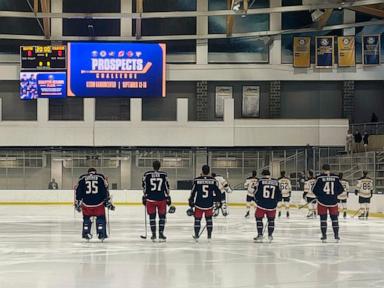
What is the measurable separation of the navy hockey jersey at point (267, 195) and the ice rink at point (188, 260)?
717mm

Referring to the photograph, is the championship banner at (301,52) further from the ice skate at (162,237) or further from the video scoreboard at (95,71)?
the ice skate at (162,237)

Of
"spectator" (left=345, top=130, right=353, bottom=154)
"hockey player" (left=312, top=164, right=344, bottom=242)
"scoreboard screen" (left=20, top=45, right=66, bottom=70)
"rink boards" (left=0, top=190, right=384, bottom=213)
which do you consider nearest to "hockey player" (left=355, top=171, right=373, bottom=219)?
"hockey player" (left=312, top=164, right=344, bottom=242)

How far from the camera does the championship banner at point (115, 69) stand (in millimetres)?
31719

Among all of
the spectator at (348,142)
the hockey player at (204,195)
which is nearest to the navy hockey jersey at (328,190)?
the hockey player at (204,195)

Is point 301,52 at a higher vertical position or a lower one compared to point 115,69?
higher

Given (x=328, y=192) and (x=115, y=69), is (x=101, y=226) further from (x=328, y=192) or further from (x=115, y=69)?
(x=115, y=69)

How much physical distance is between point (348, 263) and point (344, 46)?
81.5 ft

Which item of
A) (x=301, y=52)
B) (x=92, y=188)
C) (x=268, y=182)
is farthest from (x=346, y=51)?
(x=92, y=188)

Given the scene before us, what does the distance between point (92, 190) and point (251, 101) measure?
22.7 meters

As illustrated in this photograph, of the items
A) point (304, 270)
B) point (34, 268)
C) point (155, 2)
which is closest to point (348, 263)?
point (304, 270)

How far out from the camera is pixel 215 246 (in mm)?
11500

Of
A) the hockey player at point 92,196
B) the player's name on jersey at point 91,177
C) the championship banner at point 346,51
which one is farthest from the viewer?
the championship banner at point 346,51

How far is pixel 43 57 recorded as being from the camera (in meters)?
32.0

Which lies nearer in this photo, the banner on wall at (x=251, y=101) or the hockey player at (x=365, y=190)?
the hockey player at (x=365, y=190)
